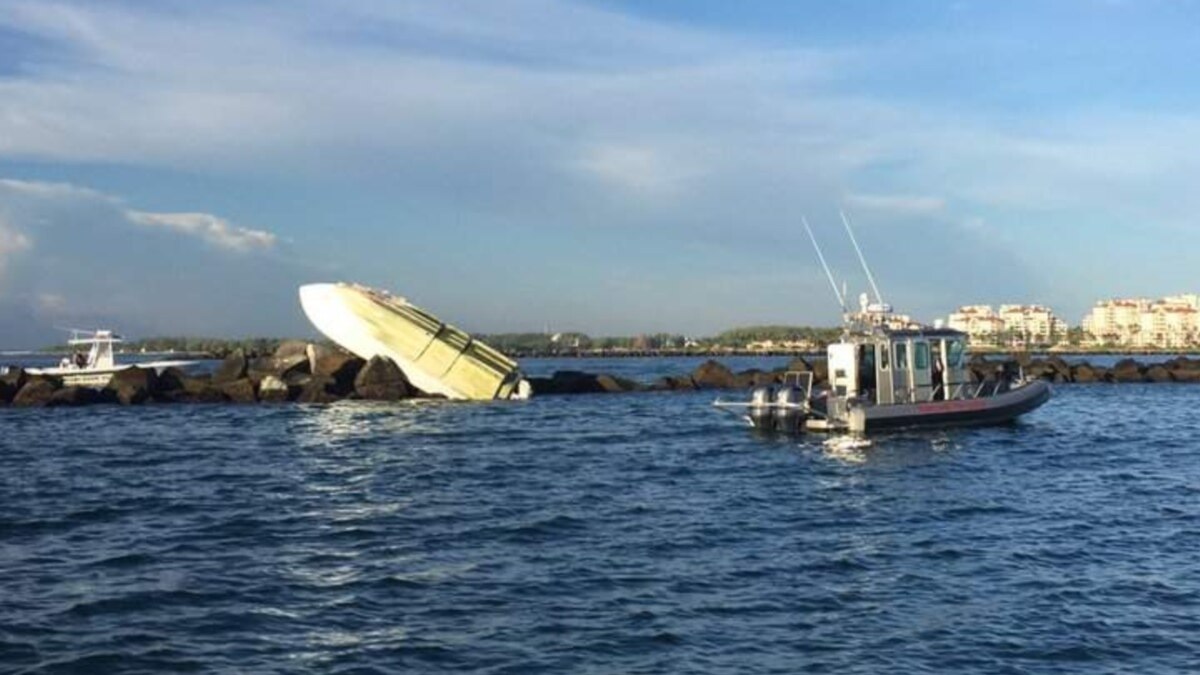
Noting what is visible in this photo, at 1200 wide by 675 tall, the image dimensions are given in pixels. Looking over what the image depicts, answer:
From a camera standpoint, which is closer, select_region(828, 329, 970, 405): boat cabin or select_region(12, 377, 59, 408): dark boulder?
select_region(828, 329, 970, 405): boat cabin

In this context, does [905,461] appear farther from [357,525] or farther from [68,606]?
[68,606]

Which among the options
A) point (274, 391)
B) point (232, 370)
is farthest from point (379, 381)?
point (232, 370)

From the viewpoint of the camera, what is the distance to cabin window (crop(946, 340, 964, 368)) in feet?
126

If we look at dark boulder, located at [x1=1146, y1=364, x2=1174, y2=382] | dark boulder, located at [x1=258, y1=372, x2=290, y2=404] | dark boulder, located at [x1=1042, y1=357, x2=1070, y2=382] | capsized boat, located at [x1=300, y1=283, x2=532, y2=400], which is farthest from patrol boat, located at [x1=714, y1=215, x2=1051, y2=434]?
dark boulder, located at [x1=1146, y1=364, x2=1174, y2=382]

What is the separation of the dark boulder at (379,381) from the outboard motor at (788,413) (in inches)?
819

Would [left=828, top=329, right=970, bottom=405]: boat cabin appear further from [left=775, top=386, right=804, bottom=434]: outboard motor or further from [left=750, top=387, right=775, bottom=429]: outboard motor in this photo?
[left=750, top=387, right=775, bottom=429]: outboard motor

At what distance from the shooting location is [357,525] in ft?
66.8

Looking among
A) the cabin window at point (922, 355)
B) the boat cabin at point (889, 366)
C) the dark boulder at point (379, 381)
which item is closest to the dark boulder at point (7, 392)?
the dark boulder at point (379, 381)

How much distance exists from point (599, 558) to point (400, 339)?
37.3m

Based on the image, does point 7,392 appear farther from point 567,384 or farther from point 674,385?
point 674,385

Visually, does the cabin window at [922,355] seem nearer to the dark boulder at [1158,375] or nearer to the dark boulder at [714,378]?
the dark boulder at [714,378]

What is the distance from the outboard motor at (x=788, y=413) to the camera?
3612 centimetres

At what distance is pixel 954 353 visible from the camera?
38562 mm

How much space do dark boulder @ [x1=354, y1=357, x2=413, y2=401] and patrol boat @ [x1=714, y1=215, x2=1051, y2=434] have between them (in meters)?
18.4
